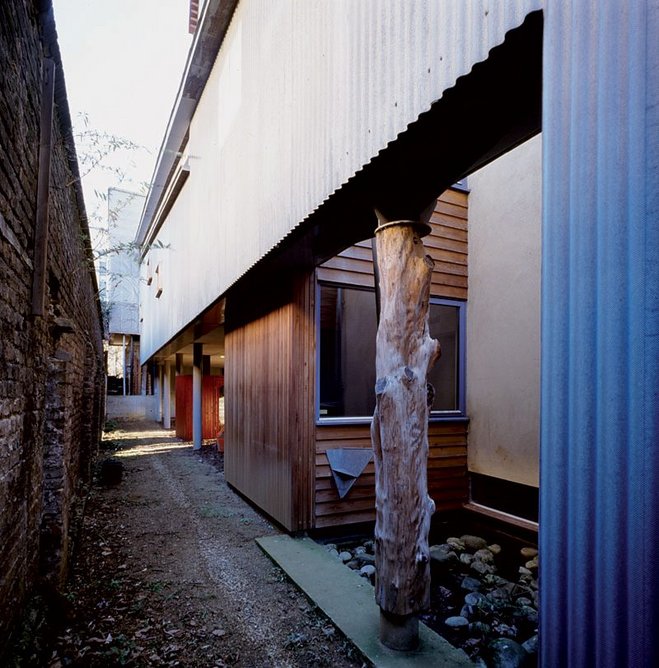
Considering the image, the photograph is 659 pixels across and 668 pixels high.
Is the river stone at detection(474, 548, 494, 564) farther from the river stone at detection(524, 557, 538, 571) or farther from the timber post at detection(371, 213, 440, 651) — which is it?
the timber post at detection(371, 213, 440, 651)

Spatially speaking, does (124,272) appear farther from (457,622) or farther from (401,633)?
(401,633)

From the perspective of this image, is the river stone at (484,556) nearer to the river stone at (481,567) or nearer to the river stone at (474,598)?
the river stone at (481,567)

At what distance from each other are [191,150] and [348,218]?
5.84 m

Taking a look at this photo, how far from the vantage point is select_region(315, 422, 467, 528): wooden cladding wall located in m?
5.67

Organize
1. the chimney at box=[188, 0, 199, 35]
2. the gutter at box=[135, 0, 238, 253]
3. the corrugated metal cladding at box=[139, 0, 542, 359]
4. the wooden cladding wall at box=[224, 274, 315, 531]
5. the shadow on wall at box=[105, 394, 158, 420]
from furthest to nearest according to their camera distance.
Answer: the shadow on wall at box=[105, 394, 158, 420]
the chimney at box=[188, 0, 199, 35]
the gutter at box=[135, 0, 238, 253]
the wooden cladding wall at box=[224, 274, 315, 531]
the corrugated metal cladding at box=[139, 0, 542, 359]

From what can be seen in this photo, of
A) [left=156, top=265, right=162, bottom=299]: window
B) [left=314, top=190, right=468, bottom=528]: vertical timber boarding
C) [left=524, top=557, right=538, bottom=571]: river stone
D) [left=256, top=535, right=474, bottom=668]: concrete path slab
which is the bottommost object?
[left=524, top=557, right=538, bottom=571]: river stone

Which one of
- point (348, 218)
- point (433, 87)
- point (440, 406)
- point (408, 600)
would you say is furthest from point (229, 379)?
point (433, 87)

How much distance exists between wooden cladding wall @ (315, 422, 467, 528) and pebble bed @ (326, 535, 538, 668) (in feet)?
1.15

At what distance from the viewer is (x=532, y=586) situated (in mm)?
4711

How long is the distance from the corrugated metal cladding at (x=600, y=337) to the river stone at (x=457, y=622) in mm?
2582

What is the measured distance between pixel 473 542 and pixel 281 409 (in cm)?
293

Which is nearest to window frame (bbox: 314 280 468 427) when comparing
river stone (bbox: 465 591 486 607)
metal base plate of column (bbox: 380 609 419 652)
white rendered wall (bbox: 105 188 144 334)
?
river stone (bbox: 465 591 486 607)

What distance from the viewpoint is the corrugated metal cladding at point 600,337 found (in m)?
1.41

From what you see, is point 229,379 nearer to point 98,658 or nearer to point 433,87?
point 98,658
